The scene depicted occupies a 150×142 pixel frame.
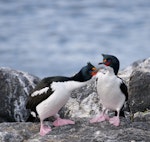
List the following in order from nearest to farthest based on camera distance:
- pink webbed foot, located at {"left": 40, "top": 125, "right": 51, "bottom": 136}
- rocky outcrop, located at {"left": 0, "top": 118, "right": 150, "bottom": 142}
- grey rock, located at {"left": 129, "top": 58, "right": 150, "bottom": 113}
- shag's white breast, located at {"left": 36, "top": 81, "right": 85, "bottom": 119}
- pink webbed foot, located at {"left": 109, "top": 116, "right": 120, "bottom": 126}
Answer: rocky outcrop, located at {"left": 0, "top": 118, "right": 150, "bottom": 142}, pink webbed foot, located at {"left": 40, "top": 125, "right": 51, "bottom": 136}, shag's white breast, located at {"left": 36, "top": 81, "right": 85, "bottom": 119}, pink webbed foot, located at {"left": 109, "top": 116, "right": 120, "bottom": 126}, grey rock, located at {"left": 129, "top": 58, "right": 150, "bottom": 113}

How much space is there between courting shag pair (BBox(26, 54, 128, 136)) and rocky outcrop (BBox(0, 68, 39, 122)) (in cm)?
321

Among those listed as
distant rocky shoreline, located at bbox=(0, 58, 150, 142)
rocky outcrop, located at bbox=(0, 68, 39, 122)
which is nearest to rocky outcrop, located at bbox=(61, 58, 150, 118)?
distant rocky shoreline, located at bbox=(0, 58, 150, 142)

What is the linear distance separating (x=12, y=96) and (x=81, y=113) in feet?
5.93

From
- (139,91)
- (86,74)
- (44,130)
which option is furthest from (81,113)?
(44,130)

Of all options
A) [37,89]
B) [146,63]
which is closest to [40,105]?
[37,89]

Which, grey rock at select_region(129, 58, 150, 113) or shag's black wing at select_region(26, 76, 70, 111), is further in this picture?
grey rock at select_region(129, 58, 150, 113)

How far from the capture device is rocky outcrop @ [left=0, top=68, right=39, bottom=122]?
11.8 m

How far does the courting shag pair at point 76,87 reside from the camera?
8.34 meters

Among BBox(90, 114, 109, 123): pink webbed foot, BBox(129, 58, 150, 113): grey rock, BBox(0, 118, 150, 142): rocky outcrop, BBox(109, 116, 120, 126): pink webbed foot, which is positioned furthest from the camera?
BBox(129, 58, 150, 113): grey rock

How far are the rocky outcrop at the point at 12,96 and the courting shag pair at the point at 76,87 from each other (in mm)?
3214

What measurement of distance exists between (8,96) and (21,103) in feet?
0.92

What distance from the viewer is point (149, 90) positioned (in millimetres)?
10461

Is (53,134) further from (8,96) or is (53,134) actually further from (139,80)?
(8,96)

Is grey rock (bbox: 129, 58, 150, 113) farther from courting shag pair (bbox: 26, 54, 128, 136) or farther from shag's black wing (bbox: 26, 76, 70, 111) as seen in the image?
shag's black wing (bbox: 26, 76, 70, 111)
